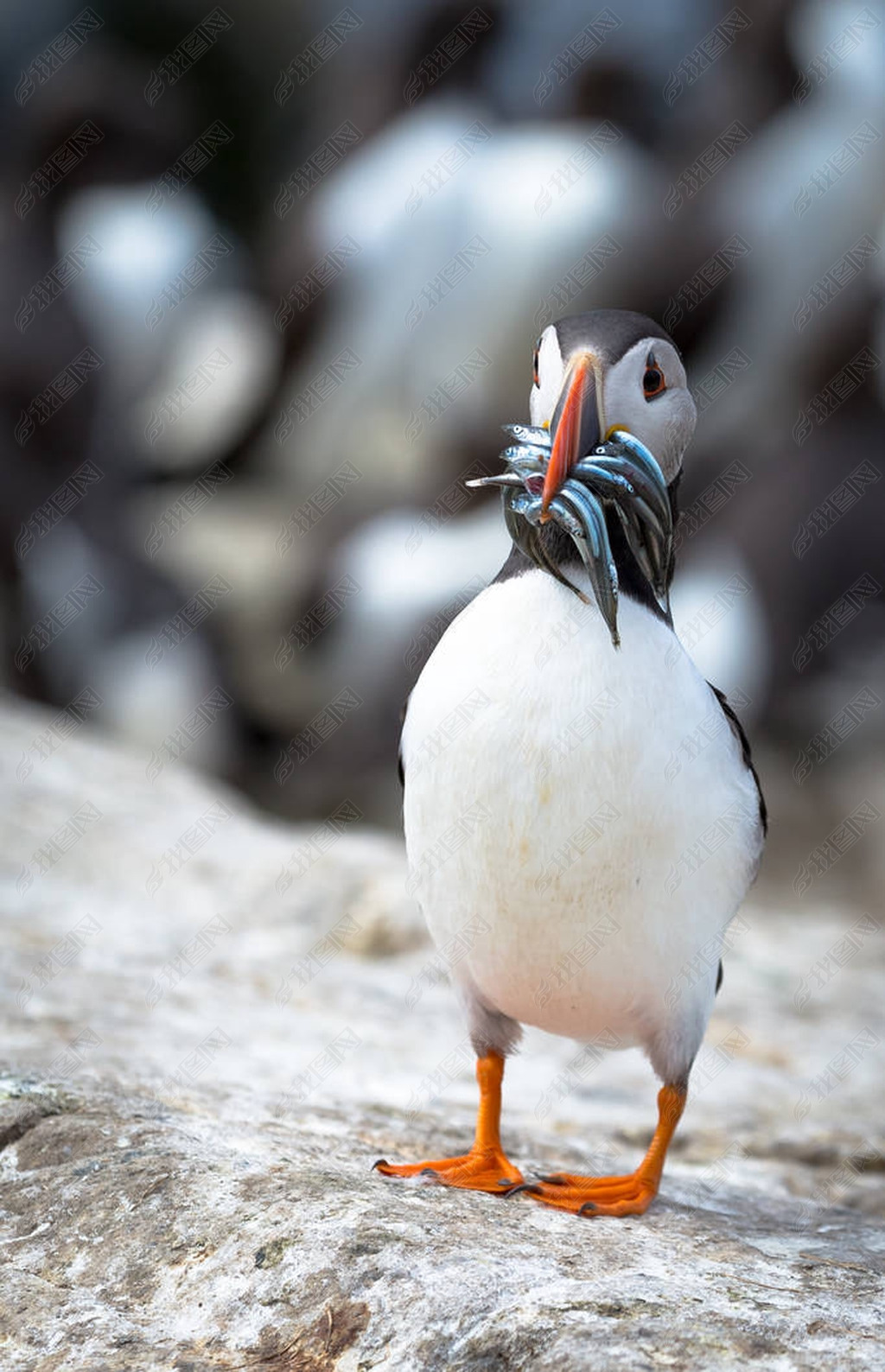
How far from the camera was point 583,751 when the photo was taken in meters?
3.17

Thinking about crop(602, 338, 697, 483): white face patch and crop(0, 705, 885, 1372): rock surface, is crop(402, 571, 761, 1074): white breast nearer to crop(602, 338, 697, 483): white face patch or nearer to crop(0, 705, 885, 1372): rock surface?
crop(602, 338, 697, 483): white face patch

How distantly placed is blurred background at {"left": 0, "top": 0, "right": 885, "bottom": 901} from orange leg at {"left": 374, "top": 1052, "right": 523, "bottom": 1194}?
19.5 ft

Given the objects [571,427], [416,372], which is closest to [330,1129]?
[571,427]

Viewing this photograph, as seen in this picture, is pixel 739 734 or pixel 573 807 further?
pixel 739 734

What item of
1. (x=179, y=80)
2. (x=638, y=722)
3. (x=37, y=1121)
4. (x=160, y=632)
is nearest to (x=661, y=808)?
(x=638, y=722)

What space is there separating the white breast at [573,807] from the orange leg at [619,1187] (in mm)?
225

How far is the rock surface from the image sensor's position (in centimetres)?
252

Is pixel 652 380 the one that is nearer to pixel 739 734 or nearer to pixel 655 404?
pixel 655 404

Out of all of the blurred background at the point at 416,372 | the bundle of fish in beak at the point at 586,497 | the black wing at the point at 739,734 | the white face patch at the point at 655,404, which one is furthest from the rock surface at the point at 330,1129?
the blurred background at the point at 416,372

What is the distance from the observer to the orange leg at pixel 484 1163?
3395 mm

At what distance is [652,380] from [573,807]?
98cm

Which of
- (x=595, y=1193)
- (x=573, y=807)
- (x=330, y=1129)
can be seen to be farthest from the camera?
(x=330, y=1129)

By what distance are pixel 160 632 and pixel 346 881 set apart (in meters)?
5.75

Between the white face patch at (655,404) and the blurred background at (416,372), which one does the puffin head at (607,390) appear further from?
the blurred background at (416,372)
